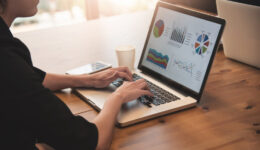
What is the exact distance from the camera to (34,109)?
80cm

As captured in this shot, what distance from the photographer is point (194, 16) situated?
123cm

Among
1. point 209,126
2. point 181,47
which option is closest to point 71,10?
point 181,47

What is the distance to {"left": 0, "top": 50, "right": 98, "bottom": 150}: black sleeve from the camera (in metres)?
0.79

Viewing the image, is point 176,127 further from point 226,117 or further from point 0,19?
point 0,19

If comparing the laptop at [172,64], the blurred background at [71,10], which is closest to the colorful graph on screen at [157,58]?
the laptop at [172,64]

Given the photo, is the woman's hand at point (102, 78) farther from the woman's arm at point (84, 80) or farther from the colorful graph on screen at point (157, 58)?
the colorful graph on screen at point (157, 58)

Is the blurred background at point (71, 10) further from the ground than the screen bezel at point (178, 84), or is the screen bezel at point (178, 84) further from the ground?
the screen bezel at point (178, 84)

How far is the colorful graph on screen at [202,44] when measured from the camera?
1.17 meters

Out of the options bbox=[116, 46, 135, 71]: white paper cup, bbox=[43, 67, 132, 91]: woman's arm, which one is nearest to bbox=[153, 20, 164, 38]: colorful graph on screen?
bbox=[116, 46, 135, 71]: white paper cup

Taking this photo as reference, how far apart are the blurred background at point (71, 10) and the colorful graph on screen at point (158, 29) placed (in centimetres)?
223

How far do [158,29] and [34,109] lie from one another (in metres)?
0.76

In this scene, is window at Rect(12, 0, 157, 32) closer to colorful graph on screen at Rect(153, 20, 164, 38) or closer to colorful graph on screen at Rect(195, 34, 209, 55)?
colorful graph on screen at Rect(153, 20, 164, 38)

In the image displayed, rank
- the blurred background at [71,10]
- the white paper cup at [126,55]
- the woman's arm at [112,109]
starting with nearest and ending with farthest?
the woman's arm at [112,109] → the white paper cup at [126,55] → the blurred background at [71,10]

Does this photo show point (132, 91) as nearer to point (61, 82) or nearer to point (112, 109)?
point (112, 109)
